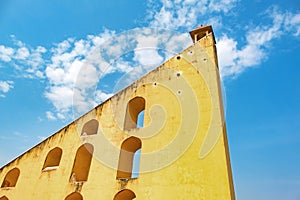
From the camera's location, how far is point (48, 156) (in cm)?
1143

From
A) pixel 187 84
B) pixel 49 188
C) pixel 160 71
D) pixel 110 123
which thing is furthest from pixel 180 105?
pixel 49 188

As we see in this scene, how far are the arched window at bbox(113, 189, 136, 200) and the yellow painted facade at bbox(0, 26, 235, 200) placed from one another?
0.14 feet

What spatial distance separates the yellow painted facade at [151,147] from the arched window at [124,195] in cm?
4

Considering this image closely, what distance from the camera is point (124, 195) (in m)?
9.24

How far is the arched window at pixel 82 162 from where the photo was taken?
34.6 ft

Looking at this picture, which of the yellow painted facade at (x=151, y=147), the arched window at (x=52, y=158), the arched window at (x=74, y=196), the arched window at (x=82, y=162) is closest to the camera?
→ the yellow painted facade at (x=151, y=147)

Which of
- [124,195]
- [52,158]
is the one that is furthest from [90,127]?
[124,195]

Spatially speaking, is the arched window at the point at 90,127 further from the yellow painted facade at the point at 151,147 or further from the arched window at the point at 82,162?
the arched window at the point at 82,162

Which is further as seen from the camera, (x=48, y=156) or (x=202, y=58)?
(x=48, y=156)

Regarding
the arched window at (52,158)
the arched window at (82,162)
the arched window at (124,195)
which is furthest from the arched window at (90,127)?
the arched window at (124,195)

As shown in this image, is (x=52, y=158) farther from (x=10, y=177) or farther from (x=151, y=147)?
(x=151, y=147)

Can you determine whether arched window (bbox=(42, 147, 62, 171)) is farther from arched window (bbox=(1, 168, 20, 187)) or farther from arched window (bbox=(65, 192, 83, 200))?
arched window (bbox=(65, 192, 83, 200))

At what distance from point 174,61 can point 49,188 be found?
25.7 ft

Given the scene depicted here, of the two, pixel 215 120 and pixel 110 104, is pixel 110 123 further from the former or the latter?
pixel 215 120
